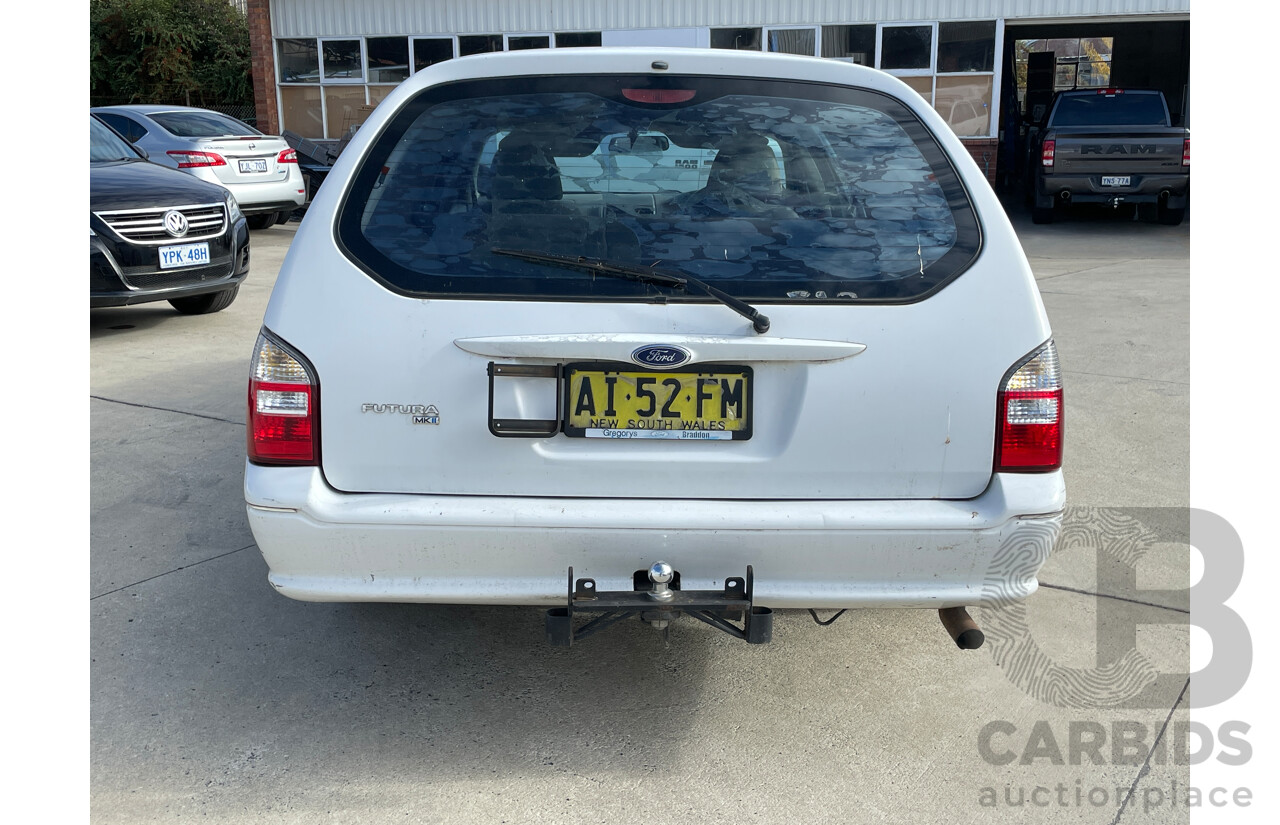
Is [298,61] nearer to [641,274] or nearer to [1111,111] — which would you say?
[1111,111]

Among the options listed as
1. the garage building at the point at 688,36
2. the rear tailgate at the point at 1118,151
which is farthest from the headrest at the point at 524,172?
the garage building at the point at 688,36

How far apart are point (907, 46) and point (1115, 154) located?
5251mm

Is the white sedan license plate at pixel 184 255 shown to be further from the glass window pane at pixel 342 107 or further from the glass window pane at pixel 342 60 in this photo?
the glass window pane at pixel 342 60

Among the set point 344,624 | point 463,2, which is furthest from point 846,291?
point 463,2

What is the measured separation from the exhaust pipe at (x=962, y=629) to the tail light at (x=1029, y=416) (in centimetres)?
44

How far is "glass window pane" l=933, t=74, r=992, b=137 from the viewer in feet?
60.3

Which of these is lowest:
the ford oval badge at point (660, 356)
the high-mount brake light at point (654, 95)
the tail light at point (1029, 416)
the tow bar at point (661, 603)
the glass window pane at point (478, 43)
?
the tow bar at point (661, 603)

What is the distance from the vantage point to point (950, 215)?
259 centimetres

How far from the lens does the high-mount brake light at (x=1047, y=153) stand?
571 inches

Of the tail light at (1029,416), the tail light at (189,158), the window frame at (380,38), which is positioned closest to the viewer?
the tail light at (1029,416)

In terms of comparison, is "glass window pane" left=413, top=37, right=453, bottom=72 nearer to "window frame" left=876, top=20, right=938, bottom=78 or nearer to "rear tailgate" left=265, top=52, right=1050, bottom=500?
"window frame" left=876, top=20, right=938, bottom=78

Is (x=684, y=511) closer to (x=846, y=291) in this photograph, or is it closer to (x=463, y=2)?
(x=846, y=291)

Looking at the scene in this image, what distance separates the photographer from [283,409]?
2477 mm

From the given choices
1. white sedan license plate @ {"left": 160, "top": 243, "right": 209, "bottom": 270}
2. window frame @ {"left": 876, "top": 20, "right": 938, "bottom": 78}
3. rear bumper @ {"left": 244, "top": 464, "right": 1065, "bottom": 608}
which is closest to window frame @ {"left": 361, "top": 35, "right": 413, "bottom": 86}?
window frame @ {"left": 876, "top": 20, "right": 938, "bottom": 78}
